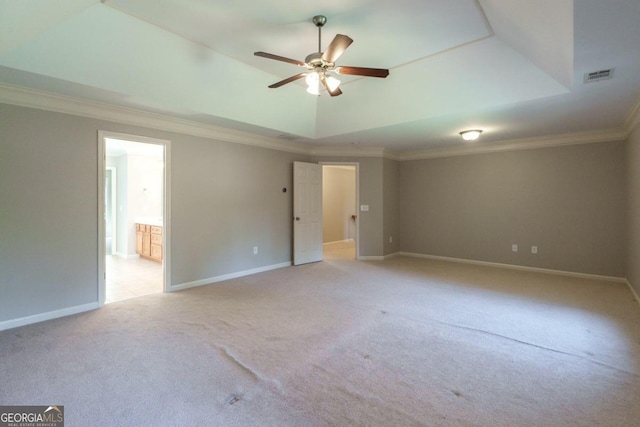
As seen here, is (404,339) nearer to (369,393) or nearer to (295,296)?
(369,393)

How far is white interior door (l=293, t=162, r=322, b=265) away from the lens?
19.4 feet

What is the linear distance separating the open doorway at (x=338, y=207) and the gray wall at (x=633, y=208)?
557 centimetres

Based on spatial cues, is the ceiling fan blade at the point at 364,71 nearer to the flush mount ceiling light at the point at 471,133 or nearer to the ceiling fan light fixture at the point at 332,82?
the ceiling fan light fixture at the point at 332,82

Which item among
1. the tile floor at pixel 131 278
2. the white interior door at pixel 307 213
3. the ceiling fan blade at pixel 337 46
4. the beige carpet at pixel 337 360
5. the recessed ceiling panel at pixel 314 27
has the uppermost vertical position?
the recessed ceiling panel at pixel 314 27

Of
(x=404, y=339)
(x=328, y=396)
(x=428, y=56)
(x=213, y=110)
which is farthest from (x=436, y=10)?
(x=328, y=396)

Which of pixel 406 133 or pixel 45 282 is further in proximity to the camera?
pixel 406 133

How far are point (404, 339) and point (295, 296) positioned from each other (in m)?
1.66

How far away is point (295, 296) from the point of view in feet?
13.1

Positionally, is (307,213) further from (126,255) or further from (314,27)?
(126,255)

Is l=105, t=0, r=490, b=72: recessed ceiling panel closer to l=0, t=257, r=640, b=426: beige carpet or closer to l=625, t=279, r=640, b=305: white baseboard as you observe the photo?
l=0, t=257, r=640, b=426: beige carpet

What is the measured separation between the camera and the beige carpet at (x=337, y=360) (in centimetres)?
183

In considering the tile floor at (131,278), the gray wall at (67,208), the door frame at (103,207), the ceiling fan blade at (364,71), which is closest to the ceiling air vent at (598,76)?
the ceiling fan blade at (364,71)

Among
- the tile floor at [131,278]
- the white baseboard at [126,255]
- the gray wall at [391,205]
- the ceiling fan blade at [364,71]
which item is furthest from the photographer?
the white baseboard at [126,255]

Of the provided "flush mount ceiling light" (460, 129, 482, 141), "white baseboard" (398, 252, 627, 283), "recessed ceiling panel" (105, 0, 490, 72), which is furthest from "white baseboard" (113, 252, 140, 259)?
"flush mount ceiling light" (460, 129, 482, 141)
